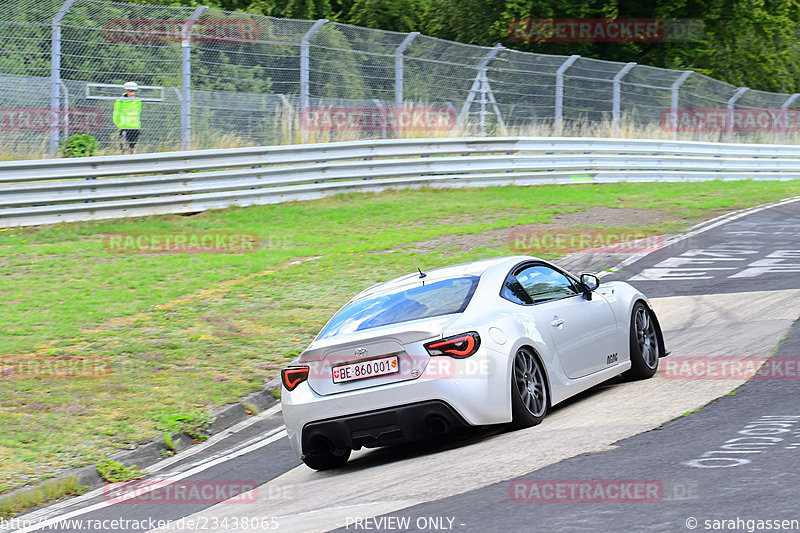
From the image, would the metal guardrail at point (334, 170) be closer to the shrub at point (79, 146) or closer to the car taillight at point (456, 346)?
the shrub at point (79, 146)

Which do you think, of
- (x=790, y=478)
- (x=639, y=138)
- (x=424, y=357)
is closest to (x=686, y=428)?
(x=790, y=478)

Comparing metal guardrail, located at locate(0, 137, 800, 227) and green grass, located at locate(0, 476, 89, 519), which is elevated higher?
metal guardrail, located at locate(0, 137, 800, 227)

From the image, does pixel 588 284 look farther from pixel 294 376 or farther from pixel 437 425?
pixel 294 376

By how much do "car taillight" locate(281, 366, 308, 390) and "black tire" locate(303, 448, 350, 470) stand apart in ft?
1.76

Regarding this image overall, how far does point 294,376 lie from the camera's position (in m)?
7.29

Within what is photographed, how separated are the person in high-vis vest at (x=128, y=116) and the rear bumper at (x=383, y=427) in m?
12.5

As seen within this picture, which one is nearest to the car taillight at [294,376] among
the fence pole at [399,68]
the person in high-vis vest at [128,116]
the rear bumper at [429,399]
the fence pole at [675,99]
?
the rear bumper at [429,399]

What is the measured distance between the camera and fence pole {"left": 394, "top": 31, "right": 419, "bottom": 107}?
22969mm

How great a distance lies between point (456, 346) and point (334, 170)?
14.6 meters

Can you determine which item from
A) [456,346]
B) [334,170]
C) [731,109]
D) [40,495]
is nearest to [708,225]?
[334,170]

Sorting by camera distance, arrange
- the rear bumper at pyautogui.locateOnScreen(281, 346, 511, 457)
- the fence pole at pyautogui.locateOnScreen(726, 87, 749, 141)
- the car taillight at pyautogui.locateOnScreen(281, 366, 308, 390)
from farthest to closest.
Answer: the fence pole at pyautogui.locateOnScreen(726, 87, 749, 141) < the car taillight at pyautogui.locateOnScreen(281, 366, 308, 390) < the rear bumper at pyautogui.locateOnScreen(281, 346, 511, 457)

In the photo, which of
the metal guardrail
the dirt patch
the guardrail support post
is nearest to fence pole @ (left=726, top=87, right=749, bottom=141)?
the metal guardrail

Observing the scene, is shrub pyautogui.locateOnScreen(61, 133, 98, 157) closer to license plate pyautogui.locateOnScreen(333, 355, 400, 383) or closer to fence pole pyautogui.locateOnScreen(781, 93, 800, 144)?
license plate pyautogui.locateOnScreen(333, 355, 400, 383)

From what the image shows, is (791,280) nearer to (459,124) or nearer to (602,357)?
(602,357)
